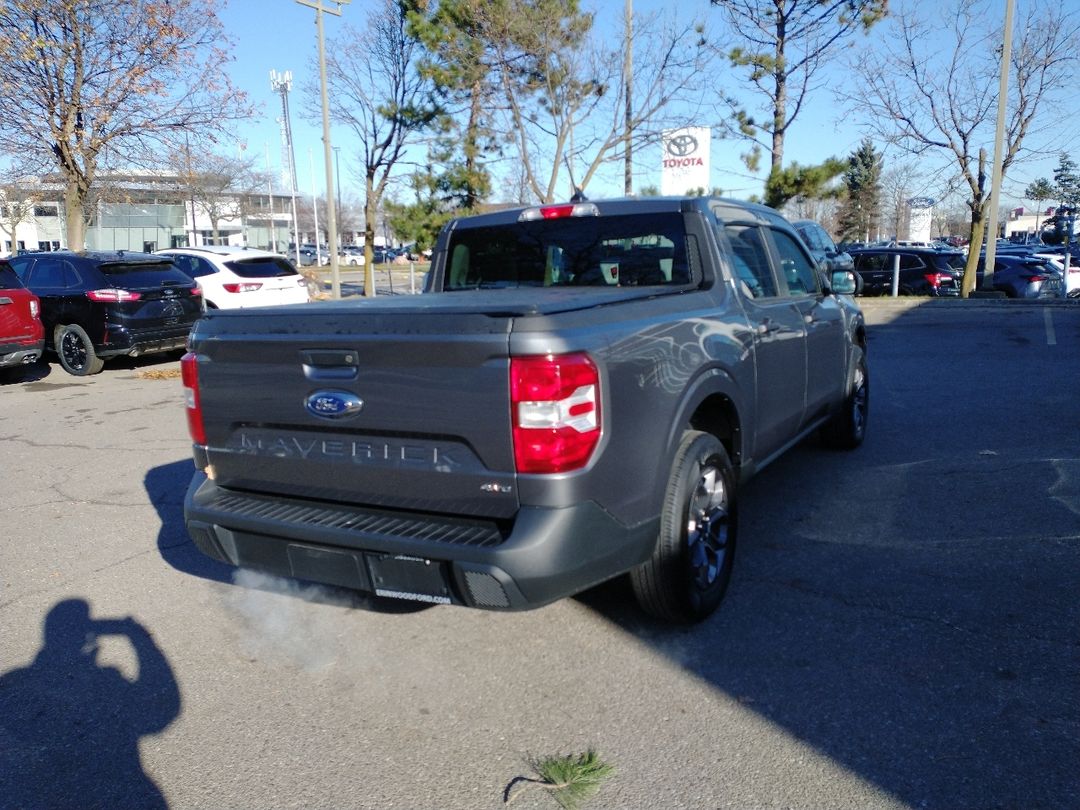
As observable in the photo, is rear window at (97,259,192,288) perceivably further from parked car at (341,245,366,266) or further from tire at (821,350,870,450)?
parked car at (341,245,366,266)

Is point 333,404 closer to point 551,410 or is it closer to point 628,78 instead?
point 551,410

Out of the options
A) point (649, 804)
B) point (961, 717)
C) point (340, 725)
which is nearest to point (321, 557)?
point (340, 725)

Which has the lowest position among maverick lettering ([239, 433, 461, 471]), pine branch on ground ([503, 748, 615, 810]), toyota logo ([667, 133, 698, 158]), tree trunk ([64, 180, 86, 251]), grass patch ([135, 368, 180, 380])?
pine branch on ground ([503, 748, 615, 810])

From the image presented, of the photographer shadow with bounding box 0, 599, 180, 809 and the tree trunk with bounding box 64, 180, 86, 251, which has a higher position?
the tree trunk with bounding box 64, 180, 86, 251

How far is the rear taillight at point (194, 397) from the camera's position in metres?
3.52

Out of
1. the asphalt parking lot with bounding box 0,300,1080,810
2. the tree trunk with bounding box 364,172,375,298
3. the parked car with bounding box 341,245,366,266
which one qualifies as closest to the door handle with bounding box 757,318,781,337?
the asphalt parking lot with bounding box 0,300,1080,810

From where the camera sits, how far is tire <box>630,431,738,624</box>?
3355mm

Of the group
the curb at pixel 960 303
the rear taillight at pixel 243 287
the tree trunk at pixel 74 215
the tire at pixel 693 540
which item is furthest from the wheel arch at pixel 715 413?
the tree trunk at pixel 74 215

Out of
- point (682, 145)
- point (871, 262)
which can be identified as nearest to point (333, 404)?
point (682, 145)

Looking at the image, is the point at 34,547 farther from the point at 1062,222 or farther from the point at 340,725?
the point at 1062,222

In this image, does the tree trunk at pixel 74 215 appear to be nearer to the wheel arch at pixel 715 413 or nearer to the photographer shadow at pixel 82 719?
the photographer shadow at pixel 82 719

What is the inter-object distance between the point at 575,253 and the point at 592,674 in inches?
86.9

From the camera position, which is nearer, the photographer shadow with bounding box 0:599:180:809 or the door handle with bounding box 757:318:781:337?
the photographer shadow with bounding box 0:599:180:809

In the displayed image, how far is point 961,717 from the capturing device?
293cm
